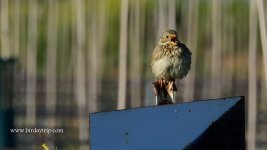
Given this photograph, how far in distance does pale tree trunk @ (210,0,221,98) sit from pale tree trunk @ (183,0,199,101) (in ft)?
1.18

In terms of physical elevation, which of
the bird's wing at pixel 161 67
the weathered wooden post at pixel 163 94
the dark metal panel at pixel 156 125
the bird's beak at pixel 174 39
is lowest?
the dark metal panel at pixel 156 125

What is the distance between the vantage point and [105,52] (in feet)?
66.9

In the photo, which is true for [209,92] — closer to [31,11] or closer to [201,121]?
[31,11]

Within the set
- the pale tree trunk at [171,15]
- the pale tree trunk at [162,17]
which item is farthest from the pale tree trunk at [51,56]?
the pale tree trunk at [171,15]

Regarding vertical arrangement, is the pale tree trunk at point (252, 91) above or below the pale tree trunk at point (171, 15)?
below

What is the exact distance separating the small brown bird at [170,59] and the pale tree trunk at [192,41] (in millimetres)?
12626

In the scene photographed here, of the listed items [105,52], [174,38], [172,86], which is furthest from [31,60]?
[172,86]

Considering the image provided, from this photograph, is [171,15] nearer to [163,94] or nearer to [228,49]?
[228,49]

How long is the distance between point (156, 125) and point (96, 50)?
17103mm

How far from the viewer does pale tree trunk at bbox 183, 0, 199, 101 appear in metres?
17.8

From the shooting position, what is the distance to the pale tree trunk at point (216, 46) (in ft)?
62.7

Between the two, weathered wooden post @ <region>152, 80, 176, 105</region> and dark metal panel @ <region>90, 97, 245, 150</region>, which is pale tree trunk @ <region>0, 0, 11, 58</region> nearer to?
weathered wooden post @ <region>152, 80, 176, 105</region>

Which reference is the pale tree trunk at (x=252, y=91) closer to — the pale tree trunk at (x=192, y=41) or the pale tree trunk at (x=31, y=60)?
the pale tree trunk at (x=192, y=41)

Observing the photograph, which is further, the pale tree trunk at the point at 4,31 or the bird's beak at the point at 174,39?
the pale tree trunk at the point at 4,31
